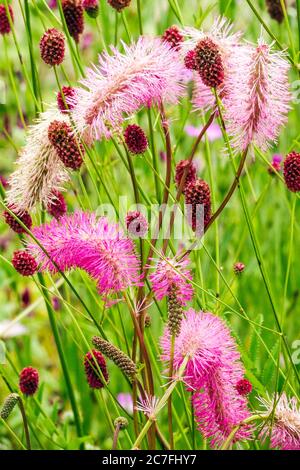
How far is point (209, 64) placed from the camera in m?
1.07

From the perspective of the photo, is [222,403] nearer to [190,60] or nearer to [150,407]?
[150,407]

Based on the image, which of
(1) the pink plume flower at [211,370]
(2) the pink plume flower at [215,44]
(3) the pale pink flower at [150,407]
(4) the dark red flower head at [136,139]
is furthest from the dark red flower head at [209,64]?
(3) the pale pink flower at [150,407]

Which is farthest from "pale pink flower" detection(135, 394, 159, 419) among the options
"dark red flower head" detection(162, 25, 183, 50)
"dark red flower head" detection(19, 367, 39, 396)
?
"dark red flower head" detection(162, 25, 183, 50)

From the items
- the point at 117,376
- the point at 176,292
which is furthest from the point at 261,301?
the point at 176,292

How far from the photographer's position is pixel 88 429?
1992mm

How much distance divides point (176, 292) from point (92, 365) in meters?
0.23

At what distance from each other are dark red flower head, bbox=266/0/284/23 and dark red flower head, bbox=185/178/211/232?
750 mm

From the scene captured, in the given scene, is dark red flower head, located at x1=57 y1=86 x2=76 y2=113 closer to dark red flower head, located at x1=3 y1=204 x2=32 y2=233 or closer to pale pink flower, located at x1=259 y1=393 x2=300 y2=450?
dark red flower head, located at x1=3 y1=204 x2=32 y2=233

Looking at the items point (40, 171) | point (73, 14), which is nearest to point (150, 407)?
point (40, 171)

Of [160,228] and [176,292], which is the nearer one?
[176,292]

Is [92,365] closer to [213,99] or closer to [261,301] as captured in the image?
[213,99]

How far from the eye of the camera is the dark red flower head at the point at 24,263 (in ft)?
3.87

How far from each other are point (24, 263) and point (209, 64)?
0.37 metres
